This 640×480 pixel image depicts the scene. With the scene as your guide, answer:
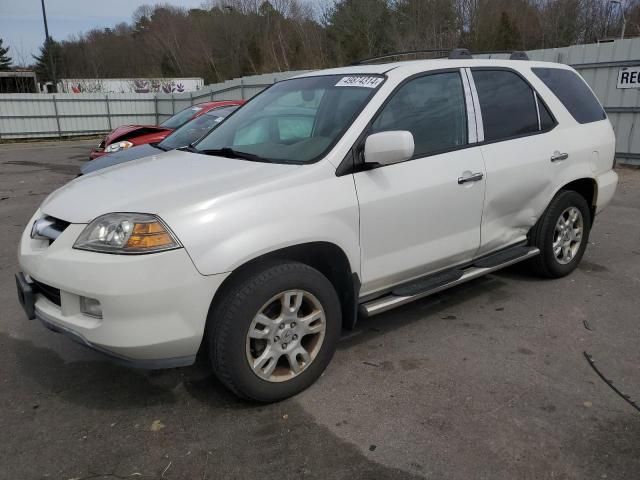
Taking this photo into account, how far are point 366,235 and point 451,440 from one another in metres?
1.18

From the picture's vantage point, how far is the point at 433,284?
3.55m

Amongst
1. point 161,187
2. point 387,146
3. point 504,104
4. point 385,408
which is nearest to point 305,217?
point 387,146

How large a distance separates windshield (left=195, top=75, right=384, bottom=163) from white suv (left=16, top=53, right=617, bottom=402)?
0.02 m

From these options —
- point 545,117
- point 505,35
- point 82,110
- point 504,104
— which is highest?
point 505,35

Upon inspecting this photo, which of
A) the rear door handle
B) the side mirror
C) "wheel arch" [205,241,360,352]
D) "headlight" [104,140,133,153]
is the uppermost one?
the side mirror

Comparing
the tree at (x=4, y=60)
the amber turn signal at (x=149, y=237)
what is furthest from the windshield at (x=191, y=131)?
the tree at (x=4, y=60)

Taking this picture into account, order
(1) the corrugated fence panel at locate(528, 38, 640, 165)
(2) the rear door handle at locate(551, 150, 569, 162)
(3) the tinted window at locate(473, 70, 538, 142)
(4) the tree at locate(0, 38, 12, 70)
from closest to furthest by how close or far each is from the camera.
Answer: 1. (3) the tinted window at locate(473, 70, 538, 142)
2. (2) the rear door handle at locate(551, 150, 569, 162)
3. (1) the corrugated fence panel at locate(528, 38, 640, 165)
4. (4) the tree at locate(0, 38, 12, 70)

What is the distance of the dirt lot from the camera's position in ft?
8.28

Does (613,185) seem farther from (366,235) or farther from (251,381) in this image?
(251,381)

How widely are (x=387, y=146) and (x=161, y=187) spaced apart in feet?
4.04

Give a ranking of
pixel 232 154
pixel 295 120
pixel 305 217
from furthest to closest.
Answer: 1. pixel 295 120
2. pixel 232 154
3. pixel 305 217

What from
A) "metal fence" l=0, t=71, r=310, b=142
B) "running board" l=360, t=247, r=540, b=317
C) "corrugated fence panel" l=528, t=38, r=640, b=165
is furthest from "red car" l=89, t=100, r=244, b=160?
"metal fence" l=0, t=71, r=310, b=142

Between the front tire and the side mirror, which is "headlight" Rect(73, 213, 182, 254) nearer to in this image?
the front tire

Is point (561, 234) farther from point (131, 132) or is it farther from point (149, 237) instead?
point (131, 132)
